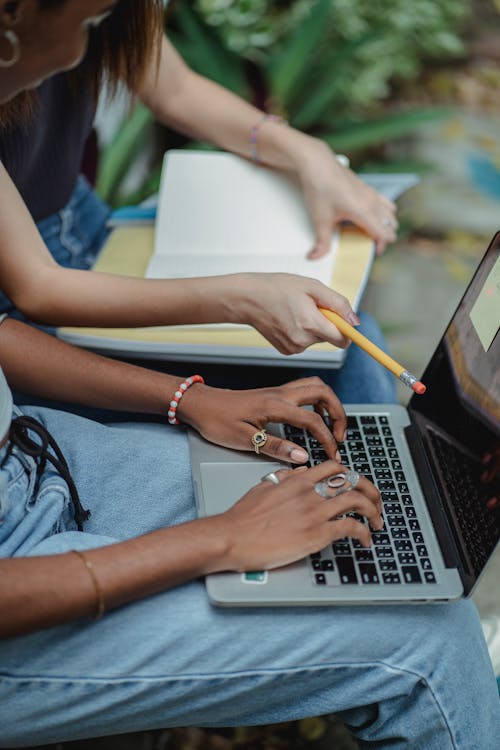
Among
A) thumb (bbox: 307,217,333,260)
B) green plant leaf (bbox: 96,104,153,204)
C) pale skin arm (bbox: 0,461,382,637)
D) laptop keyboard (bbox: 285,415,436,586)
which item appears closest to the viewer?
pale skin arm (bbox: 0,461,382,637)

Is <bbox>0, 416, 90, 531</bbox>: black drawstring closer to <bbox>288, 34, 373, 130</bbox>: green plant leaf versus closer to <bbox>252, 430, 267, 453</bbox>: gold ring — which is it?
<bbox>252, 430, 267, 453</bbox>: gold ring

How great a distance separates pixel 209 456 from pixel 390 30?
256cm

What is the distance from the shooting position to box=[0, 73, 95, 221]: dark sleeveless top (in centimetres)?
129

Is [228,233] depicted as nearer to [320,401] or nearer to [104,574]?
[320,401]

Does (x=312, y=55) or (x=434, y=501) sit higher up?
(x=434, y=501)

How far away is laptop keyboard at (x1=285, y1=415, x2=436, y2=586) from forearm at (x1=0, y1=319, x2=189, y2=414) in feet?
0.62

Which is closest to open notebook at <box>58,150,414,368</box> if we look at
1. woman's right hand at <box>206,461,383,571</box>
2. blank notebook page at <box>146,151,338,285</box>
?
blank notebook page at <box>146,151,338,285</box>

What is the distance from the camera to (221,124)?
5.16 feet

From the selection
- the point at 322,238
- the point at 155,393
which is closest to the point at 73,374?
the point at 155,393

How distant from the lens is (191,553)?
90 cm

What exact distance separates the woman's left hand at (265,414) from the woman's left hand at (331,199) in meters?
0.38

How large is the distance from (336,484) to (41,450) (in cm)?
35

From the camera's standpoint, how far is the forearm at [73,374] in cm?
117

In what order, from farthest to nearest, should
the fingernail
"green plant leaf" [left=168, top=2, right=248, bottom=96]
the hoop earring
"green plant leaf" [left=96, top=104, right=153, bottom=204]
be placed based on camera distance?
"green plant leaf" [left=168, top=2, right=248, bottom=96] → "green plant leaf" [left=96, top=104, right=153, bottom=204] → the fingernail → the hoop earring
